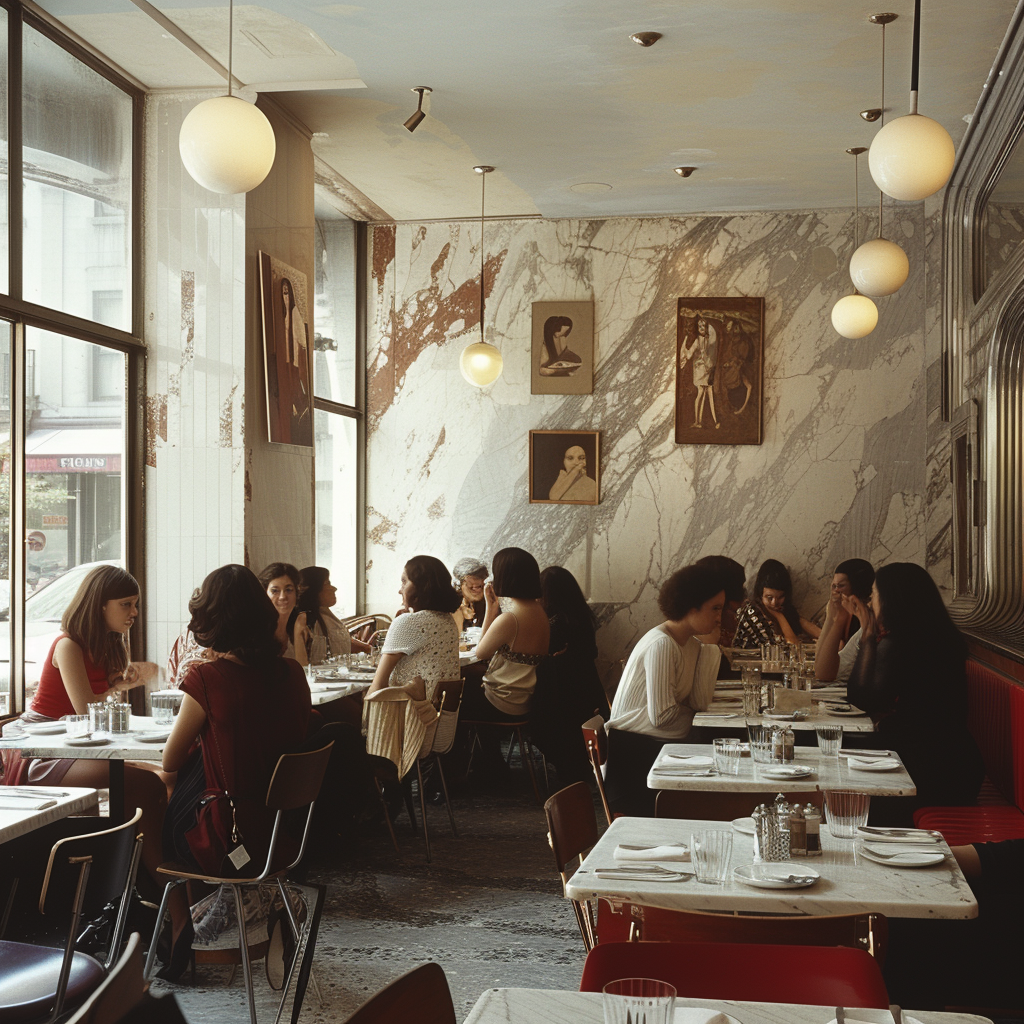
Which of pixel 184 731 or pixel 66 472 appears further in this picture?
pixel 66 472

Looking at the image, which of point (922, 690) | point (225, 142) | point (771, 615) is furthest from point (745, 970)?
point (771, 615)

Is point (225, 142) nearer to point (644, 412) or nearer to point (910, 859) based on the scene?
point (910, 859)

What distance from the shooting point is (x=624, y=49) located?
5.47 meters

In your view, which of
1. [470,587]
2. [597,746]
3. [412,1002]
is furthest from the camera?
[470,587]

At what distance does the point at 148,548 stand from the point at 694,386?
14.1ft

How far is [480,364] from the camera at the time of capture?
7727mm

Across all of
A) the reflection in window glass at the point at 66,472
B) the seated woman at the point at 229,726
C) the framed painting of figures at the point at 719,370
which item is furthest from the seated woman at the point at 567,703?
the seated woman at the point at 229,726

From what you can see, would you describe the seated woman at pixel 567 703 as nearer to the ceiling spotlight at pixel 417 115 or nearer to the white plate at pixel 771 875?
the ceiling spotlight at pixel 417 115

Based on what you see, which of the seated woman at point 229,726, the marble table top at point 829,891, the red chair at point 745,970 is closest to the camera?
the red chair at point 745,970

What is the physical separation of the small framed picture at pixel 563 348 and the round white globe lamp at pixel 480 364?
3.33 feet

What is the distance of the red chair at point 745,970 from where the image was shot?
6.21 ft

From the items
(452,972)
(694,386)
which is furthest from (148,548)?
(694,386)

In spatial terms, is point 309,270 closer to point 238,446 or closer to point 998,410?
point 238,446

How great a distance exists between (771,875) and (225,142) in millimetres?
2970
